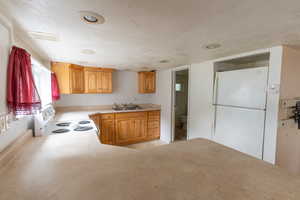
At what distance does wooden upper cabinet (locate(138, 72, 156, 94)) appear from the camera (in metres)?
4.03

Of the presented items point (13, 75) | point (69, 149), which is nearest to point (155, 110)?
point (69, 149)

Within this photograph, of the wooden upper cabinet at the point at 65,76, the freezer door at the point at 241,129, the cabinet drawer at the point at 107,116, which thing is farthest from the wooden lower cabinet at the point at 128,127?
the freezer door at the point at 241,129

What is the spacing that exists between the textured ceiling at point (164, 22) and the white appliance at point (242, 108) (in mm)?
493

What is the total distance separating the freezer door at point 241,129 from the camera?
6.42 feet

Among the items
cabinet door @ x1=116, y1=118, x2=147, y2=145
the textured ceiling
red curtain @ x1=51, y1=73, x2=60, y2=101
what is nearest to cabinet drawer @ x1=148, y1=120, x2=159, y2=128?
cabinet door @ x1=116, y1=118, x2=147, y2=145

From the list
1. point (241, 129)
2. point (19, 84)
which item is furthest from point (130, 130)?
point (19, 84)

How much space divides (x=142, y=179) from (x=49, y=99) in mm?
2781

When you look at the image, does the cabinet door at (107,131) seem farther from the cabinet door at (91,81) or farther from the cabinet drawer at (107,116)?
the cabinet door at (91,81)

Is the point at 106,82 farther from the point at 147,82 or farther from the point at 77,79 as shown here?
the point at 147,82

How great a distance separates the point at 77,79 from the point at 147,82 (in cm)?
188

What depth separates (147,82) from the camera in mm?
4090

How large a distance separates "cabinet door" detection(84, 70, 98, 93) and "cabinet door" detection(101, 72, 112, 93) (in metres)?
0.17

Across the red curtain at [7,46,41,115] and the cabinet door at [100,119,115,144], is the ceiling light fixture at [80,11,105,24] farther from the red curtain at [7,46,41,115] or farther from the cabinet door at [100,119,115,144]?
the cabinet door at [100,119,115,144]

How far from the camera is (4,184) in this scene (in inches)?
30.3
